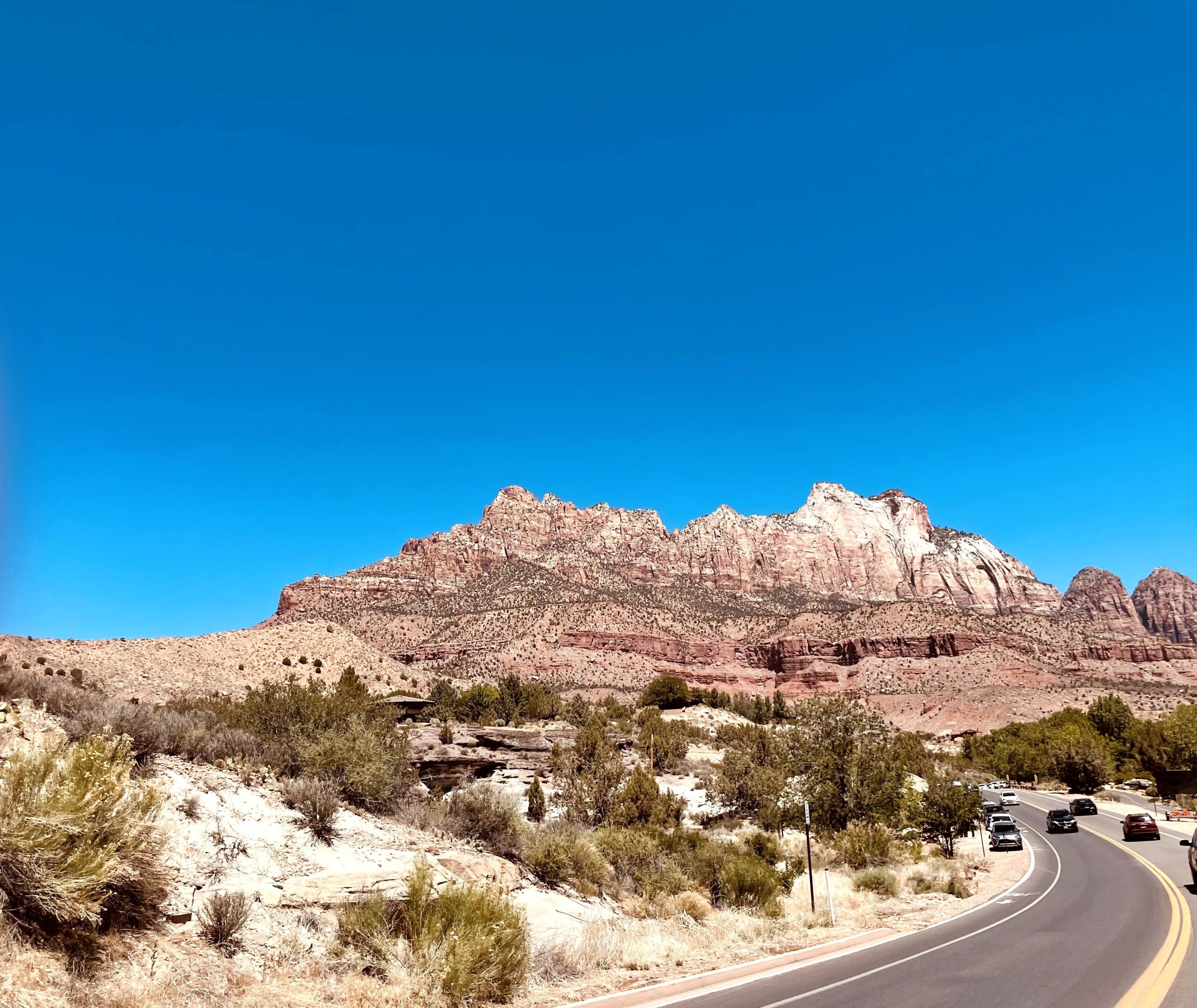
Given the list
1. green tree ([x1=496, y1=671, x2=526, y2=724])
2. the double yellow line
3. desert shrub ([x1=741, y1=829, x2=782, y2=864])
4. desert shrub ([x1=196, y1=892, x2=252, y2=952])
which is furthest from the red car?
desert shrub ([x1=196, y1=892, x2=252, y2=952])

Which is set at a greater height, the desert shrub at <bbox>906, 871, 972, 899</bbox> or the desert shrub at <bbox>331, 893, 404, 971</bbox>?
the desert shrub at <bbox>331, 893, 404, 971</bbox>

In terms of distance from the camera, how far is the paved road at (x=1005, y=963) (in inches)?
400

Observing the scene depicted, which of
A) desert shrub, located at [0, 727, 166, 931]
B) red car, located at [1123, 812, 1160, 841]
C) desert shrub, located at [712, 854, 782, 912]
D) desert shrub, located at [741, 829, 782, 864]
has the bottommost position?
red car, located at [1123, 812, 1160, 841]

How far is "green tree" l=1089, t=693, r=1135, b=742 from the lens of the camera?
241ft

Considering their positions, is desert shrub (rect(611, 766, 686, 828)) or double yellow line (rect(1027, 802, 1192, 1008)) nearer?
double yellow line (rect(1027, 802, 1192, 1008))

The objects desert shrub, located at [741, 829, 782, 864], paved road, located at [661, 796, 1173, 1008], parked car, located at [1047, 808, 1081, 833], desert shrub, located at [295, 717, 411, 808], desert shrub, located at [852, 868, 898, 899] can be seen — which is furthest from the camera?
parked car, located at [1047, 808, 1081, 833]

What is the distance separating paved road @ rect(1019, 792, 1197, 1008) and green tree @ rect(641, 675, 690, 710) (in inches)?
1263

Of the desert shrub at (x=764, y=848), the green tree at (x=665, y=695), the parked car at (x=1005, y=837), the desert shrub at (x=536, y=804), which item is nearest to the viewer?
the desert shrub at (x=764, y=848)

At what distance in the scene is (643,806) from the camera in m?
24.5

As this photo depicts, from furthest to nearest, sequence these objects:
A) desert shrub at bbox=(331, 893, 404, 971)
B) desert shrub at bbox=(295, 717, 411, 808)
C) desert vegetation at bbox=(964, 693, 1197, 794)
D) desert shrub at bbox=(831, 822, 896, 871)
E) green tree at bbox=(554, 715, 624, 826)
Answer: desert vegetation at bbox=(964, 693, 1197, 794)
desert shrub at bbox=(831, 822, 896, 871)
green tree at bbox=(554, 715, 624, 826)
desert shrub at bbox=(295, 717, 411, 808)
desert shrub at bbox=(331, 893, 404, 971)

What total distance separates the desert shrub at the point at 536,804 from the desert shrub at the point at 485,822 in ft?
22.3

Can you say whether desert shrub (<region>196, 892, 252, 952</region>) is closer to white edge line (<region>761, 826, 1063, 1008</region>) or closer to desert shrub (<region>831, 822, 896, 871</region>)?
white edge line (<region>761, 826, 1063, 1008</region>)

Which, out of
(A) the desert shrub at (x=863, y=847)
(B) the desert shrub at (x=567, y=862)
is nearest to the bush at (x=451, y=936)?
(B) the desert shrub at (x=567, y=862)

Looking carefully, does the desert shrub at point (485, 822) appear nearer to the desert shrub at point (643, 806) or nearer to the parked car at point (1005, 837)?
the desert shrub at point (643, 806)
